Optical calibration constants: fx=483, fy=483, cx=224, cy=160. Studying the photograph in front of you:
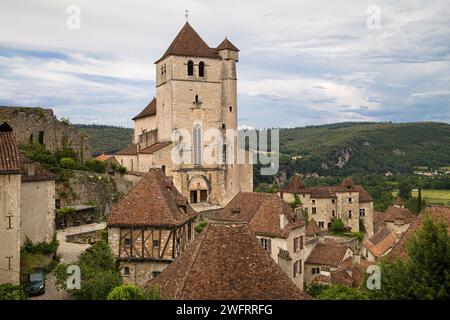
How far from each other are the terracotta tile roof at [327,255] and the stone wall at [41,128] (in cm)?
2303

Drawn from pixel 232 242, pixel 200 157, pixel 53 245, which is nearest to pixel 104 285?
pixel 232 242

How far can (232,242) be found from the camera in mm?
14281

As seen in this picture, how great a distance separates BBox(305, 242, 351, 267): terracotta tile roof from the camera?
3744 centimetres

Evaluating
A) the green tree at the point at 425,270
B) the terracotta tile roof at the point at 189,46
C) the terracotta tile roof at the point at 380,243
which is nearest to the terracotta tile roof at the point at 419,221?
the green tree at the point at 425,270

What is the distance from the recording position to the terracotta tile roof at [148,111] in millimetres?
59706

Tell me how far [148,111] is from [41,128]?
70.0 feet

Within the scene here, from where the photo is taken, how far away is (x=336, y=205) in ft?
203

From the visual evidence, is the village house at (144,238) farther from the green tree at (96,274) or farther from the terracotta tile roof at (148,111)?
the terracotta tile roof at (148,111)

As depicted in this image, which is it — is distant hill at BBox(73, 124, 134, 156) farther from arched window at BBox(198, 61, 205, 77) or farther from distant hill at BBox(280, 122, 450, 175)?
arched window at BBox(198, 61, 205, 77)

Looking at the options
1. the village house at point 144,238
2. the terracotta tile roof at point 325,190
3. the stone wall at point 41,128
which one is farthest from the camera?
the terracotta tile roof at point 325,190

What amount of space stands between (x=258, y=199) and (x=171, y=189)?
771 centimetres

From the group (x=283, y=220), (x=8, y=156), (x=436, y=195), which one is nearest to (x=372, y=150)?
(x=436, y=195)

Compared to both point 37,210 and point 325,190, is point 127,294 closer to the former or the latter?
point 37,210
